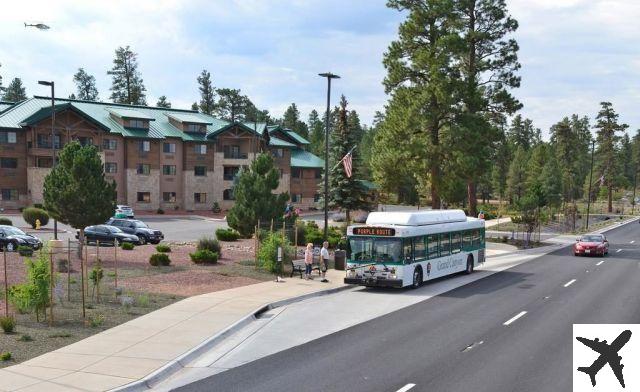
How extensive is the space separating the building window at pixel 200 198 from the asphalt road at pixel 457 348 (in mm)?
54439

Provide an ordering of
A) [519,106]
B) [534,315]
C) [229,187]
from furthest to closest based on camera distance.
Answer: [229,187] < [519,106] < [534,315]

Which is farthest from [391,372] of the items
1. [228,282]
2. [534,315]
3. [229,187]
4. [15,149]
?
[229,187]

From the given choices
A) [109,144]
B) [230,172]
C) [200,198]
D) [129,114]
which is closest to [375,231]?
[109,144]

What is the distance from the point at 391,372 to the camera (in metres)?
13.4

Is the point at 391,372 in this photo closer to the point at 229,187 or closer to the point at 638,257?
the point at 638,257

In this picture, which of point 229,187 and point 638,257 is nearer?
point 638,257

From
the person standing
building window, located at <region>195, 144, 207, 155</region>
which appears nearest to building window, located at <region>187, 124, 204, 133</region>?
building window, located at <region>195, 144, 207, 155</region>

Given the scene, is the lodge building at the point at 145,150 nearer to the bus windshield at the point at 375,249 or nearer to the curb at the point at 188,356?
the bus windshield at the point at 375,249

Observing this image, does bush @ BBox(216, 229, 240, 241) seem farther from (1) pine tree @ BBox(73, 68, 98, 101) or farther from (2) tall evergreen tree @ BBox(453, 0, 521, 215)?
(1) pine tree @ BBox(73, 68, 98, 101)

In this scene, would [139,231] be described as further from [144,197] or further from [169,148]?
[169,148]

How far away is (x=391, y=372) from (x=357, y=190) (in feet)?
172

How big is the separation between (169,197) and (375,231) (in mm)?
53736

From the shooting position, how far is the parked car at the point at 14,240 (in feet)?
111

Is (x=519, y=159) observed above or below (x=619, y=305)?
above
